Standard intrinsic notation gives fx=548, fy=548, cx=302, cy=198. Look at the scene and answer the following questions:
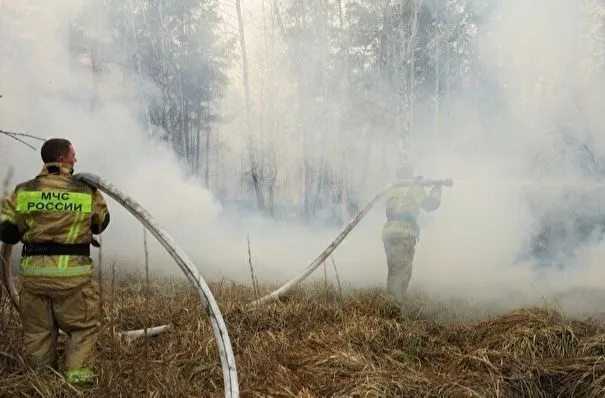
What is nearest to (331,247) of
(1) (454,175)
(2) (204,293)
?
(2) (204,293)

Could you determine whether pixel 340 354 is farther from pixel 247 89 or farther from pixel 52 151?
pixel 247 89

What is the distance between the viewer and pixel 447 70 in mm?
17578

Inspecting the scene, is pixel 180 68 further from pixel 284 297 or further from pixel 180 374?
pixel 180 374

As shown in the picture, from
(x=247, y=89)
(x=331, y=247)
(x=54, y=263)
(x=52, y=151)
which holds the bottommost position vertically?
(x=331, y=247)

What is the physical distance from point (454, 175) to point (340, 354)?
11.0 metres

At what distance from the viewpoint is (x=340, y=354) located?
3719mm

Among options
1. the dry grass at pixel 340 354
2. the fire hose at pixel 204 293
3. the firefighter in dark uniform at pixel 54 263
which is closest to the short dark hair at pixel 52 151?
the firefighter in dark uniform at pixel 54 263

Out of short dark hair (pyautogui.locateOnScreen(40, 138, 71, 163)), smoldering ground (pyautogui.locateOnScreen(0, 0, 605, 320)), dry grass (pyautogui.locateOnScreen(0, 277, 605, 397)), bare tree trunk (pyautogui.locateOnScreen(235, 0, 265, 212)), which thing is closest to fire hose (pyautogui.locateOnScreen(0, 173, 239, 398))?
dry grass (pyautogui.locateOnScreen(0, 277, 605, 397))

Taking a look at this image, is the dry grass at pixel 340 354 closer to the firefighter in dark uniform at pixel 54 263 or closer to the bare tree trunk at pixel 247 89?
the firefighter in dark uniform at pixel 54 263

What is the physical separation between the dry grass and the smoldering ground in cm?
317

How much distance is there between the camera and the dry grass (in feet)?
10.5

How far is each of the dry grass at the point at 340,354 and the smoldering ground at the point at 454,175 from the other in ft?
10.4

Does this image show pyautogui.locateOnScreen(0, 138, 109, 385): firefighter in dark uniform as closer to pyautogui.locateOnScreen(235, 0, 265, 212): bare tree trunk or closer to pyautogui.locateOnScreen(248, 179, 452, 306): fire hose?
pyautogui.locateOnScreen(248, 179, 452, 306): fire hose

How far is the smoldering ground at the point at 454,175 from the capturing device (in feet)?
31.4
